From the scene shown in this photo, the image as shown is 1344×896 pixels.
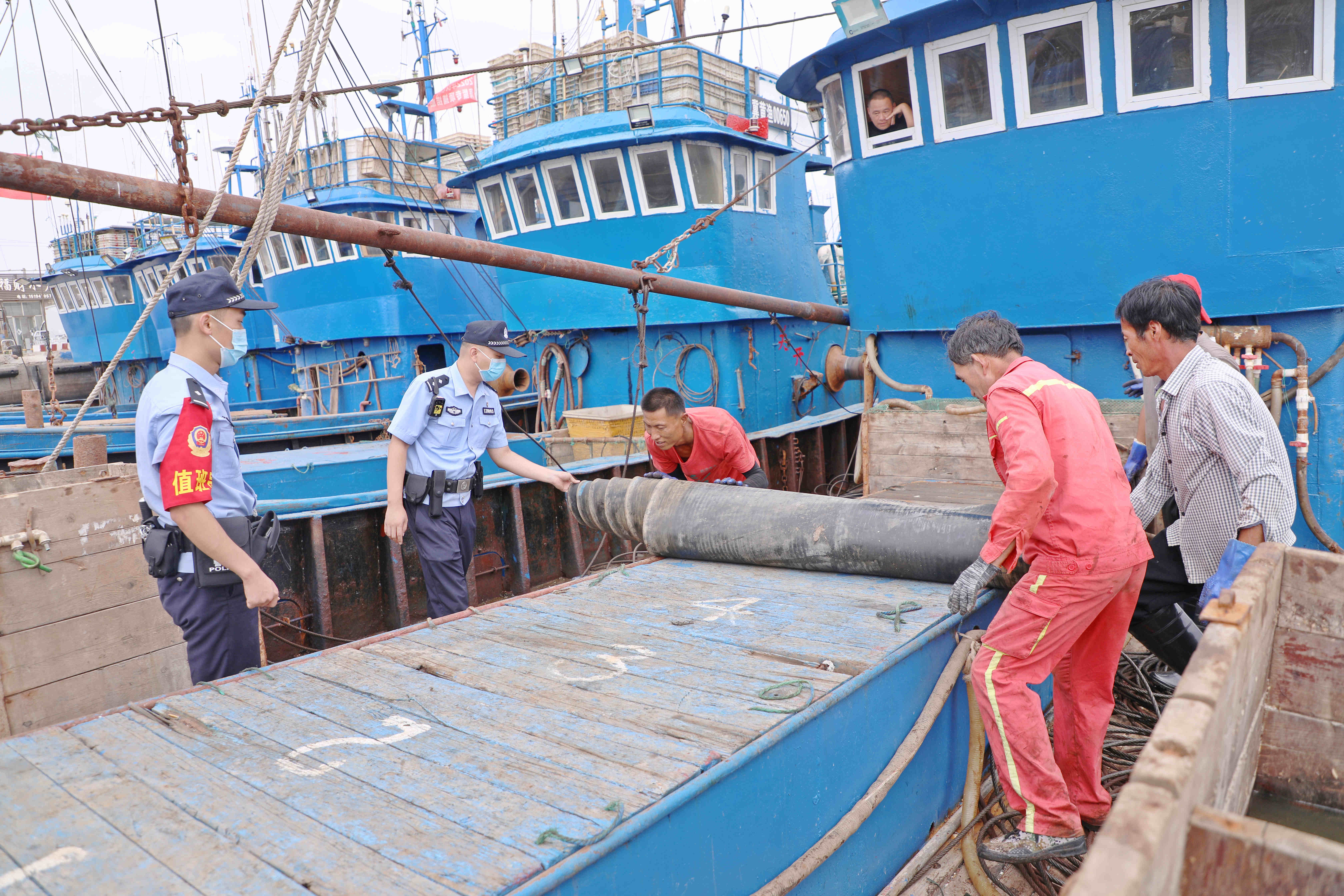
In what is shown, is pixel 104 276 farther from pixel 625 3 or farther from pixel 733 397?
pixel 733 397

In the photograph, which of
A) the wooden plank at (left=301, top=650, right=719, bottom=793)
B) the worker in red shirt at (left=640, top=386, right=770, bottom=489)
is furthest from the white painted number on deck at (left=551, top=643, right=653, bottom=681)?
the worker in red shirt at (left=640, top=386, right=770, bottom=489)

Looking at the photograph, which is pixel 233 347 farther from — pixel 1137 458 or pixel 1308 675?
pixel 1137 458

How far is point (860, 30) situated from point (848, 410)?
21.4ft

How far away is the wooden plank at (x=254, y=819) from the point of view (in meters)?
2.00

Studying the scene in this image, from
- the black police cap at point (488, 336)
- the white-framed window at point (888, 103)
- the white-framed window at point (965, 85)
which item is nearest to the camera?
the black police cap at point (488, 336)

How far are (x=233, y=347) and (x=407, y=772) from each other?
2050 mm

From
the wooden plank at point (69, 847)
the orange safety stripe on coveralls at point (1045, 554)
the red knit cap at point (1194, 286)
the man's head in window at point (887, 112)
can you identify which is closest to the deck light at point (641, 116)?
the man's head in window at point (887, 112)

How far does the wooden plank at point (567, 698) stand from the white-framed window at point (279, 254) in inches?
625

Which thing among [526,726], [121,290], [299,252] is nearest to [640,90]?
[299,252]

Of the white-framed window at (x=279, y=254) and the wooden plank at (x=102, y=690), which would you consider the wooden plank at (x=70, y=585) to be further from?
the white-framed window at (x=279, y=254)

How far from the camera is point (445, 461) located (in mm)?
4922

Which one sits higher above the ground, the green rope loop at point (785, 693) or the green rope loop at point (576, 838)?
the green rope loop at point (576, 838)

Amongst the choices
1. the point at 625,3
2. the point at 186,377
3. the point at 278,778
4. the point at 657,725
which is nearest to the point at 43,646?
the point at 186,377

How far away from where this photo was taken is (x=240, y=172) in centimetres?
2538
